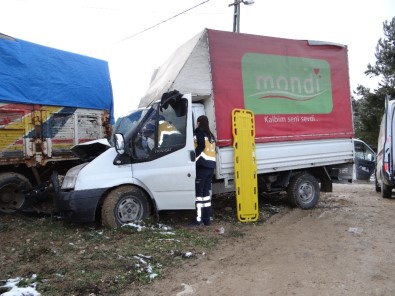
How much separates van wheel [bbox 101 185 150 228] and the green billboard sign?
96.3 inches

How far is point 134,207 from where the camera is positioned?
597 cm

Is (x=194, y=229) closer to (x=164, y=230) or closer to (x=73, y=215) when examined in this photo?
(x=164, y=230)

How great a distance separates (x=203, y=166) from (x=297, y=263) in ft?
7.34

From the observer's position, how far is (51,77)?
7.57m

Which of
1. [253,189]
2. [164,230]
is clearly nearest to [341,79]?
[253,189]

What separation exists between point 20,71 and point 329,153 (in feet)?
19.7

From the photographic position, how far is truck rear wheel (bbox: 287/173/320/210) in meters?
7.71

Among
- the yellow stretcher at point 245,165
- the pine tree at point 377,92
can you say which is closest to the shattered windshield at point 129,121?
the yellow stretcher at point 245,165

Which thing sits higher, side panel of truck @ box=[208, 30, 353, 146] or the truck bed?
side panel of truck @ box=[208, 30, 353, 146]

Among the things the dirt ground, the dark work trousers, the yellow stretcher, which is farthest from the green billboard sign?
the dirt ground

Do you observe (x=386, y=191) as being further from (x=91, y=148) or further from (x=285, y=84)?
(x=91, y=148)

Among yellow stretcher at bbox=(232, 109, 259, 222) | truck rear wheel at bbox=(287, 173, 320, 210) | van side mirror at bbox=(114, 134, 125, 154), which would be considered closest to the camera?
van side mirror at bbox=(114, 134, 125, 154)

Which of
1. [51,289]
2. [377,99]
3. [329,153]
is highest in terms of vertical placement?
[377,99]

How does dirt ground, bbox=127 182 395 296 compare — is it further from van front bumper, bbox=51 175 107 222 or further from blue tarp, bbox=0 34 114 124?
blue tarp, bbox=0 34 114 124
